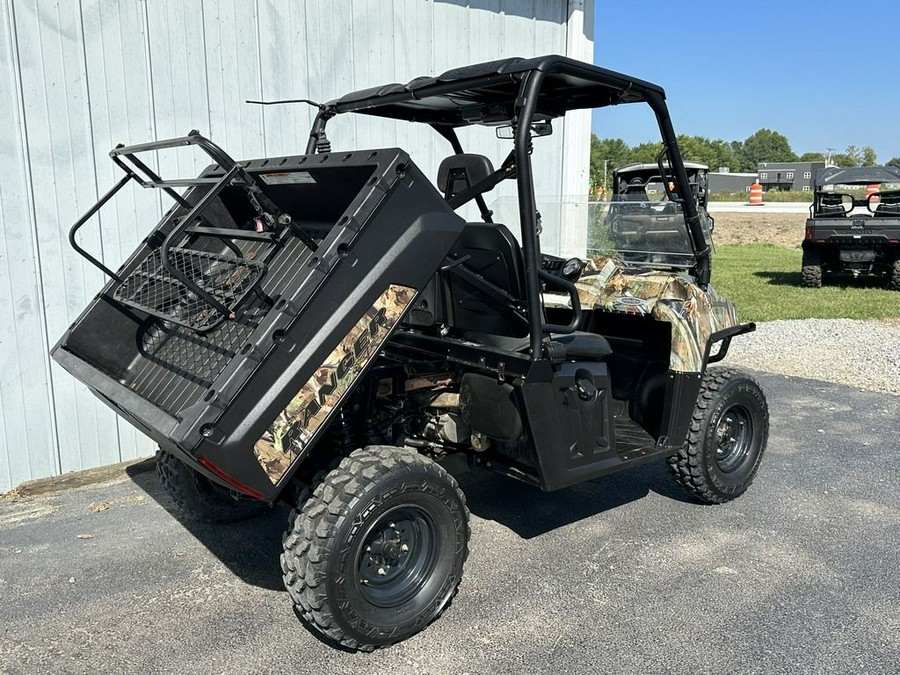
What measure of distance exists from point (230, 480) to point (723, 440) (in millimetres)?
2991

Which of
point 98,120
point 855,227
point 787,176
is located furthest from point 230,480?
point 787,176

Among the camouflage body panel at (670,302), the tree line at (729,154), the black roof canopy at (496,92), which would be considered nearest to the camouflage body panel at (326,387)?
the black roof canopy at (496,92)

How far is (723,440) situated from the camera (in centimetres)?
453

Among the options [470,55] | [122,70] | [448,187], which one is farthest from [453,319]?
[470,55]

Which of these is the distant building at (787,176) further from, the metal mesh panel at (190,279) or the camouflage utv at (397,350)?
the metal mesh panel at (190,279)

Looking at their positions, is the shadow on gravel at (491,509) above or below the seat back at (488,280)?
below

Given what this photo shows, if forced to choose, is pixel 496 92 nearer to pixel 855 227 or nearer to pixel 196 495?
pixel 196 495

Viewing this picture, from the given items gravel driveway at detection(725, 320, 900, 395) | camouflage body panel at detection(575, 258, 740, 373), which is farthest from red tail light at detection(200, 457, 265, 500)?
gravel driveway at detection(725, 320, 900, 395)

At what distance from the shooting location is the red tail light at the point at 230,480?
2.55 meters

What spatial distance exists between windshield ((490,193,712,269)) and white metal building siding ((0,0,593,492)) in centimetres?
169

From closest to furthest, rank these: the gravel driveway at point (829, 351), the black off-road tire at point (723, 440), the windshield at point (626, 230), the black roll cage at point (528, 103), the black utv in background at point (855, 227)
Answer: the black roll cage at point (528, 103), the black off-road tire at point (723, 440), the windshield at point (626, 230), the gravel driveway at point (829, 351), the black utv in background at point (855, 227)

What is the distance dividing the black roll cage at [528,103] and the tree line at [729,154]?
146ft

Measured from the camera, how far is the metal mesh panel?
11.3 feet

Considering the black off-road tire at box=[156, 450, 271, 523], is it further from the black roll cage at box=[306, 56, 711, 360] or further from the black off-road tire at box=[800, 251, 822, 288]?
the black off-road tire at box=[800, 251, 822, 288]
